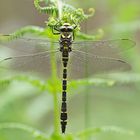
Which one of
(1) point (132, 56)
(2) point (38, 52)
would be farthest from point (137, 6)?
(2) point (38, 52)

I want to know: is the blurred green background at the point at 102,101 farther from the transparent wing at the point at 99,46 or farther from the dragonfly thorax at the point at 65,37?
the dragonfly thorax at the point at 65,37

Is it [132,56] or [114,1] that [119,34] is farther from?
[114,1]

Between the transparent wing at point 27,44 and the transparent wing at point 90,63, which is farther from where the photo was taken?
the transparent wing at point 90,63

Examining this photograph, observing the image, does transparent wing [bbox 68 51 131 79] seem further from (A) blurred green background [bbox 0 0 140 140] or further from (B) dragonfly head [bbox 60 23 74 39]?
(A) blurred green background [bbox 0 0 140 140]

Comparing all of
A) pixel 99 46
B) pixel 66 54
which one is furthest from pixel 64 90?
pixel 99 46

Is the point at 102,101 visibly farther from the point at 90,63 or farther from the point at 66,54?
the point at 66,54

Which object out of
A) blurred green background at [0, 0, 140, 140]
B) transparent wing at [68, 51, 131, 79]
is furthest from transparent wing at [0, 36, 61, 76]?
blurred green background at [0, 0, 140, 140]

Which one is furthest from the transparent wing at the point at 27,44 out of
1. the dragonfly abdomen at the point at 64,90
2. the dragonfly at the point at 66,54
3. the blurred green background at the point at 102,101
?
the blurred green background at the point at 102,101

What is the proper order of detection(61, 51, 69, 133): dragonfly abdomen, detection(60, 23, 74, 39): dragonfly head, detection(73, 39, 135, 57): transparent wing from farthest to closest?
detection(73, 39, 135, 57): transparent wing, detection(61, 51, 69, 133): dragonfly abdomen, detection(60, 23, 74, 39): dragonfly head
